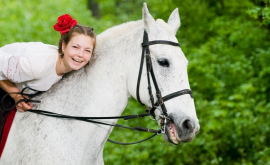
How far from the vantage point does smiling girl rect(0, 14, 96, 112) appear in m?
2.89

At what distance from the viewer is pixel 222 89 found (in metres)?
6.55

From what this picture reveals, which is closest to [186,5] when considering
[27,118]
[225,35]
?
[225,35]

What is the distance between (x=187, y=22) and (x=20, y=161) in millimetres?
6960

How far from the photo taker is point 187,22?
8.97 m

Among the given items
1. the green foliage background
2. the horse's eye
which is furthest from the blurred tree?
the horse's eye

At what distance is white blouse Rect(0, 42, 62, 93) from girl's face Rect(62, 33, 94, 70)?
13 cm

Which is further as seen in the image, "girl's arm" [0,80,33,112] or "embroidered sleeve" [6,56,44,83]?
"girl's arm" [0,80,33,112]

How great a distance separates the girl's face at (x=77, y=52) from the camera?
2.96 m

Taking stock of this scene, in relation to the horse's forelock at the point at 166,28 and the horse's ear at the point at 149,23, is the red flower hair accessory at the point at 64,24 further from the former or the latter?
the horse's forelock at the point at 166,28

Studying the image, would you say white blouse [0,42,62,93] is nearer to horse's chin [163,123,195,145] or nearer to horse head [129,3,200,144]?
horse head [129,3,200,144]

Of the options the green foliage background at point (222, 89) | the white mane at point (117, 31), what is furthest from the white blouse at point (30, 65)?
the green foliage background at point (222, 89)

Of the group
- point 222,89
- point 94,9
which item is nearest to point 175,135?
point 222,89

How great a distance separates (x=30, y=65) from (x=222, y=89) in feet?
14.8

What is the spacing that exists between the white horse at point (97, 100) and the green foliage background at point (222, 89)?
5.39ft
